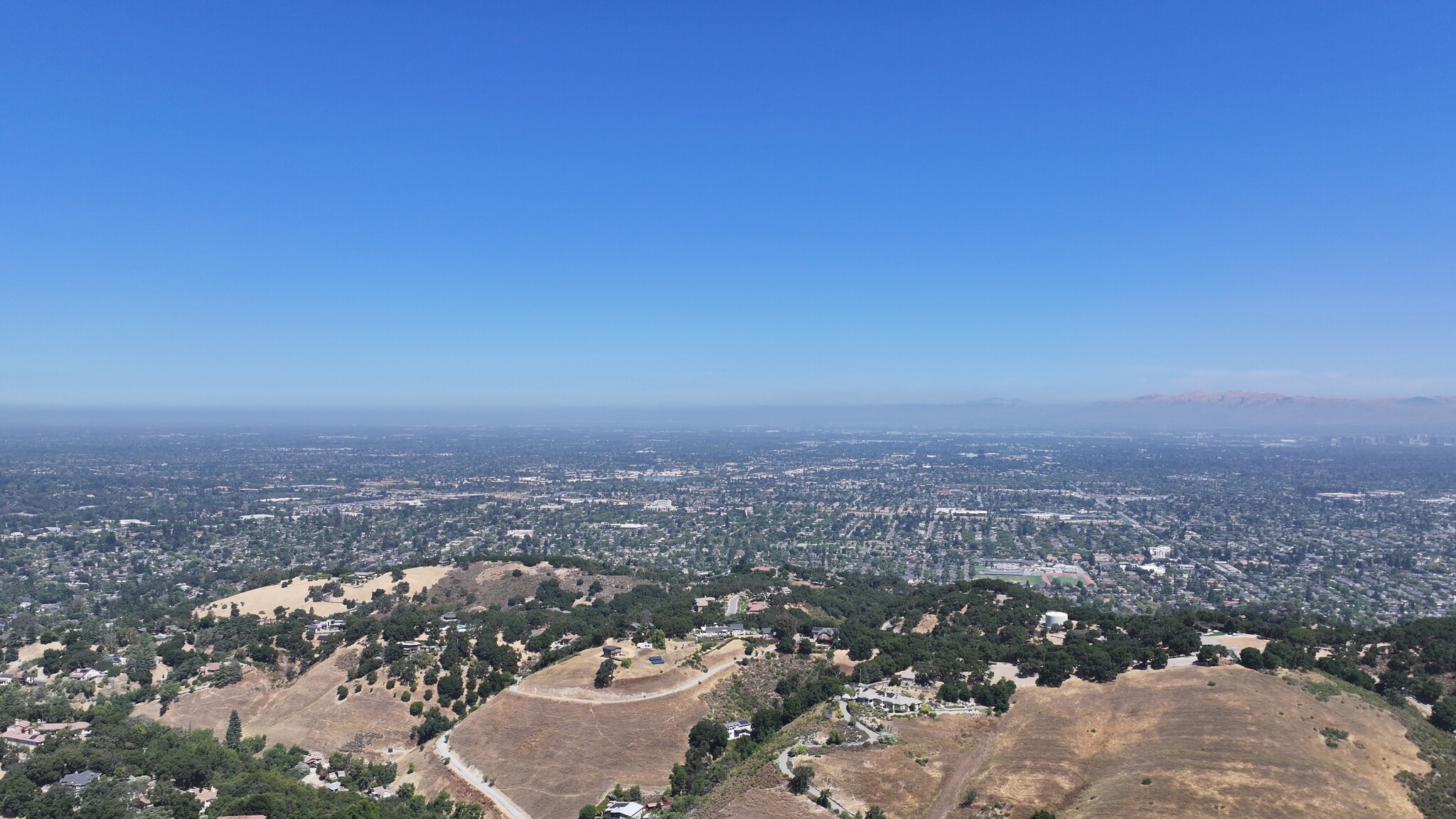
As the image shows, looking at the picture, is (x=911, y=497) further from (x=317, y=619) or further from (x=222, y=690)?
(x=222, y=690)

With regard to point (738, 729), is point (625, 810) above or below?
below

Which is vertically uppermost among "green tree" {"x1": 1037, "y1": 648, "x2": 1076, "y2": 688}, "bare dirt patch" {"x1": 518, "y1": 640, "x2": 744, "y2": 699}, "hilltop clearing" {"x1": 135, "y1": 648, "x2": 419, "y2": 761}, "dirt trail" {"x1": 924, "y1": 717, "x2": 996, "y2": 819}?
"green tree" {"x1": 1037, "y1": 648, "x2": 1076, "y2": 688}

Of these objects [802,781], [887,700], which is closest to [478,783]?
[802,781]

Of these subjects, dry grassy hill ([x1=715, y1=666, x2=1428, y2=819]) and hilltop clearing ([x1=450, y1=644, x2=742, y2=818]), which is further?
hilltop clearing ([x1=450, y1=644, x2=742, y2=818])

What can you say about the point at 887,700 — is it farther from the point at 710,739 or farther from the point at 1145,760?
the point at 1145,760

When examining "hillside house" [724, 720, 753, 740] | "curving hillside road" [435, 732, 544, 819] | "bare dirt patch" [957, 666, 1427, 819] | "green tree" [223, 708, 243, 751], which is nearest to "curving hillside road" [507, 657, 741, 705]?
"curving hillside road" [435, 732, 544, 819]

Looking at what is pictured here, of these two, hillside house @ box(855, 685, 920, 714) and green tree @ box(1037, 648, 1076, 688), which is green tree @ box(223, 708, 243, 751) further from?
green tree @ box(1037, 648, 1076, 688)
